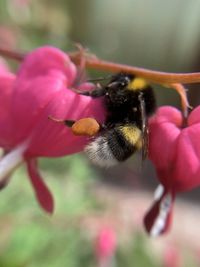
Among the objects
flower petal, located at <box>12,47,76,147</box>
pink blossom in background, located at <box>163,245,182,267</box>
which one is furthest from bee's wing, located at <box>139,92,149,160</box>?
pink blossom in background, located at <box>163,245,182,267</box>

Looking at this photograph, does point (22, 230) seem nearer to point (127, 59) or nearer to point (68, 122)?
point (68, 122)

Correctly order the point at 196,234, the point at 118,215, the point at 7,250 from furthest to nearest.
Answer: the point at 196,234 → the point at 118,215 → the point at 7,250

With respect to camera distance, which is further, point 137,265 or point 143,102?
point 137,265

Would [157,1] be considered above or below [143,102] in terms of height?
below

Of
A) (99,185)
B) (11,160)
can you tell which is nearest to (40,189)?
(11,160)

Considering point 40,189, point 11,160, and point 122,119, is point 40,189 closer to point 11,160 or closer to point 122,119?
point 11,160

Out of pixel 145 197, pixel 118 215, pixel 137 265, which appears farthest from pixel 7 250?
pixel 145 197

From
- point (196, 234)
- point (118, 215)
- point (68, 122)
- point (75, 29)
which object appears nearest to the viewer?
point (68, 122)
